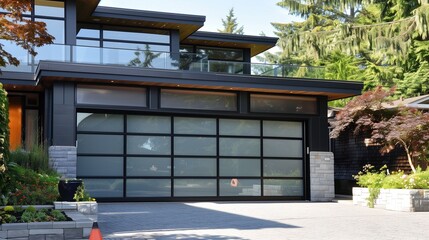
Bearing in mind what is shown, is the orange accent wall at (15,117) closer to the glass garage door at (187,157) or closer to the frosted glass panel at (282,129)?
the glass garage door at (187,157)

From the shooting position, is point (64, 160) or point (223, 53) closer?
point (64, 160)

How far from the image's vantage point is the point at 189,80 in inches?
767

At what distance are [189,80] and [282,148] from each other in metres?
4.56

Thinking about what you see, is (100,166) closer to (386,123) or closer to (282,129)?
(282,129)

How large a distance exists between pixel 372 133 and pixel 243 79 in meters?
5.24

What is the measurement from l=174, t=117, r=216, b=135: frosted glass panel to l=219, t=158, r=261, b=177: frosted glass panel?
118 cm

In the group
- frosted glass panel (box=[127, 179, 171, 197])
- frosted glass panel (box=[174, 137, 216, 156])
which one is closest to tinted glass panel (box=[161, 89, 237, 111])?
frosted glass panel (box=[174, 137, 216, 156])

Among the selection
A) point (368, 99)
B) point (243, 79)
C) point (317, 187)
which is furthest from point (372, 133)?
point (243, 79)

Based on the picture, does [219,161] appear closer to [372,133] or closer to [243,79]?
[243,79]

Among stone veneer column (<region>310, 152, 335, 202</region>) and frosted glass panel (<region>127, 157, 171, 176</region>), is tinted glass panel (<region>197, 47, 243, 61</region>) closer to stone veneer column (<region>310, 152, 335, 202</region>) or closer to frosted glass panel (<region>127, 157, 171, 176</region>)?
stone veneer column (<region>310, 152, 335, 202</region>)

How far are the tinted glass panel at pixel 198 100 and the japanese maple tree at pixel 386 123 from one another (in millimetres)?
4628

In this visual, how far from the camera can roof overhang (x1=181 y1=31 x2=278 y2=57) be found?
2722 cm

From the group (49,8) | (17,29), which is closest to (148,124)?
(49,8)

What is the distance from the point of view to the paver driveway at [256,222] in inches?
441
